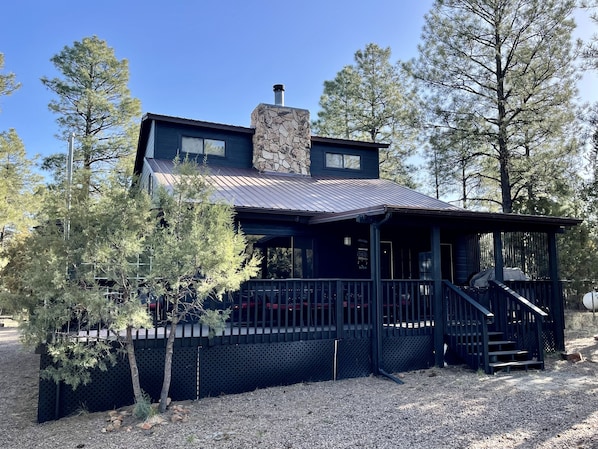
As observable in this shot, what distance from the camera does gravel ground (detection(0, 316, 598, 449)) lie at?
4496 millimetres

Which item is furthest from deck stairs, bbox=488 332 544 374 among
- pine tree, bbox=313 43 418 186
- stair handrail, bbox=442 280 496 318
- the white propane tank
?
pine tree, bbox=313 43 418 186

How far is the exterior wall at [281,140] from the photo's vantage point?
40.4 ft

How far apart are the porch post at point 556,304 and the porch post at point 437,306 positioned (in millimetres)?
2969

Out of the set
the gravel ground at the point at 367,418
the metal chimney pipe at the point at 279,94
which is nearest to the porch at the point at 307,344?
the gravel ground at the point at 367,418

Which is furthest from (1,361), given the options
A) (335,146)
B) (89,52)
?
(89,52)

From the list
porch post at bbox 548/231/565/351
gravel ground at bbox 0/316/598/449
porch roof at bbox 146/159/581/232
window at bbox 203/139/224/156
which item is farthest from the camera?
window at bbox 203/139/224/156

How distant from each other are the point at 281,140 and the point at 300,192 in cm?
261

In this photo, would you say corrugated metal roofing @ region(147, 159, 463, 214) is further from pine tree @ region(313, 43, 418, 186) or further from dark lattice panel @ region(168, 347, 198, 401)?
pine tree @ region(313, 43, 418, 186)

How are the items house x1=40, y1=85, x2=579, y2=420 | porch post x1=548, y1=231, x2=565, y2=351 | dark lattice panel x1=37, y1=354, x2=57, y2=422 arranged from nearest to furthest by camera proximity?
dark lattice panel x1=37, y1=354, x2=57, y2=422 → house x1=40, y1=85, x2=579, y2=420 → porch post x1=548, y1=231, x2=565, y2=351

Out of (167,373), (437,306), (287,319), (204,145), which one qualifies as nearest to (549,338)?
(437,306)

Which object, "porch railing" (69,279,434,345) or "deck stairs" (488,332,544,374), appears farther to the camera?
"deck stairs" (488,332,544,374)

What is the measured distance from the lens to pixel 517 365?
297 inches

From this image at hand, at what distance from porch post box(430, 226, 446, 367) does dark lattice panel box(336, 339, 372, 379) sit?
1.28m

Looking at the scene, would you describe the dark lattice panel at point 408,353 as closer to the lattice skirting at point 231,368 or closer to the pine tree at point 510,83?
the lattice skirting at point 231,368
